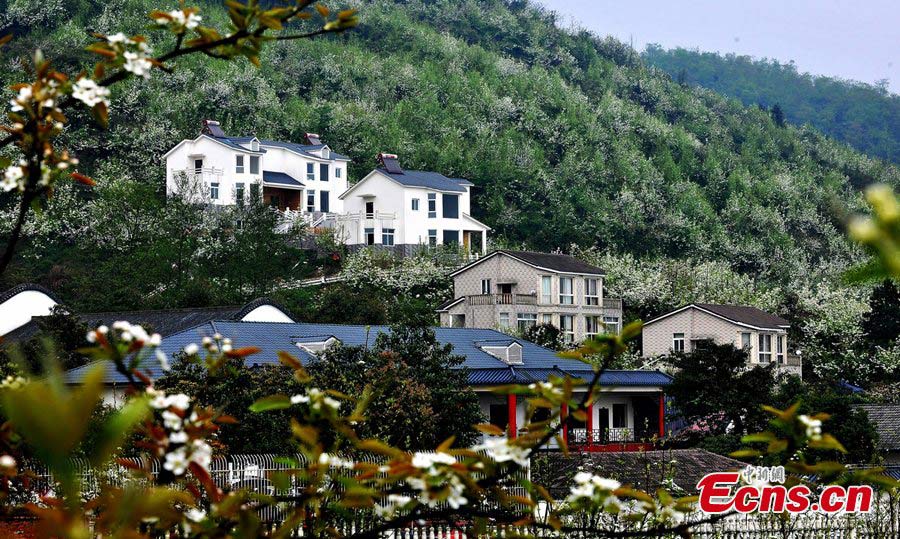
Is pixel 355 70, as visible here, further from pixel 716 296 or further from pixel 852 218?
pixel 852 218

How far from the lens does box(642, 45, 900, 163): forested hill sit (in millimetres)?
163250

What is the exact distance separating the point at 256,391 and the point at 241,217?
1316 inches

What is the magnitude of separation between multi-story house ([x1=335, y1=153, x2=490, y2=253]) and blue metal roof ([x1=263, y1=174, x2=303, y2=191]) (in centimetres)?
253

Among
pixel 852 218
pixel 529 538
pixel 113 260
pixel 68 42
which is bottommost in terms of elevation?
pixel 529 538

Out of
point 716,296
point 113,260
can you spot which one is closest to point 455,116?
point 716,296

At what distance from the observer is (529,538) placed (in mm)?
3750

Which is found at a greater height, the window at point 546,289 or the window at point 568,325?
the window at point 546,289

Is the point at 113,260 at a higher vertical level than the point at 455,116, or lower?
lower

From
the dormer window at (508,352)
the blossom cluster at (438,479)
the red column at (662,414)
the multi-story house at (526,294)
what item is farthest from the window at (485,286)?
the blossom cluster at (438,479)

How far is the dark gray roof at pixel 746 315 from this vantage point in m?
48.9

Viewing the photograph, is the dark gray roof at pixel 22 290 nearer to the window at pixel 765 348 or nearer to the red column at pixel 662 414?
the red column at pixel 662 414

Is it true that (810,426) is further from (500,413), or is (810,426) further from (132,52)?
(500,413)

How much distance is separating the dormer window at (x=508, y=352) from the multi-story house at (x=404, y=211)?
21.8 m

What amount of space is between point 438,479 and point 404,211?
56.4 metres
